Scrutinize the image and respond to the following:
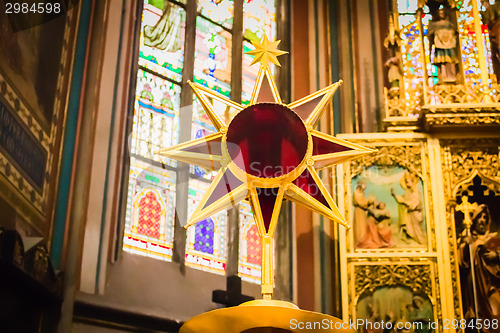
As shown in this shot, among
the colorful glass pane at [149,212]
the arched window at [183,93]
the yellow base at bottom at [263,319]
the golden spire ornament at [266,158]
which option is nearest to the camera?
the yellow base at bottom at [263,319]

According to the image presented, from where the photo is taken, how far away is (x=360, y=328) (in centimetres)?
561

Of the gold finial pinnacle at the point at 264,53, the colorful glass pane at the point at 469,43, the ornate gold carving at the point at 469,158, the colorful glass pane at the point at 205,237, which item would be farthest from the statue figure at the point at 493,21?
the colorful glass pane at the point at 205,237

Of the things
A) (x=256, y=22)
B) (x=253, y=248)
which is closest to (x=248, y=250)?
(x=253, y=248)

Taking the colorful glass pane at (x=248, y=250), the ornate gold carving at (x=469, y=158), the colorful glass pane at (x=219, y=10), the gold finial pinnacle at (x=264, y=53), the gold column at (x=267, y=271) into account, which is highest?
the colorful glass pane at (x=219, y=10)

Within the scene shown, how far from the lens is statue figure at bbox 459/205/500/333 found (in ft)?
18.4

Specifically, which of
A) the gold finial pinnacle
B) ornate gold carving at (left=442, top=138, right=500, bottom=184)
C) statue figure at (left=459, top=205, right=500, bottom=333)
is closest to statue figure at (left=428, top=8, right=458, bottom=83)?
ornate gold carving at (left=442, top=138, right=500, bottom=184)

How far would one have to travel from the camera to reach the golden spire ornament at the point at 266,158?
4.60 m

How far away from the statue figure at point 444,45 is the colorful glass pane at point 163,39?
2013mm

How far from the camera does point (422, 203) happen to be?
591 cm

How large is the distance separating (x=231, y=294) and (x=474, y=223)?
1.81 metres

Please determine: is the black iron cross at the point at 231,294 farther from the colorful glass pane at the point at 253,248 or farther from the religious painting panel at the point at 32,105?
the religious painting panel at the point at 32,105

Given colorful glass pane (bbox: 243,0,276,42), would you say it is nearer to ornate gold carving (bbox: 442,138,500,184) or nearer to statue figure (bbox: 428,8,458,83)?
statue figure (bbox: 428,8,458,83)

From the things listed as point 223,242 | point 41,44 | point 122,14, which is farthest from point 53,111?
point 223,242

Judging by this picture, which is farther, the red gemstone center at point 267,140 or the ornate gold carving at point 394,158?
the ornate gold carving at point 394,158
